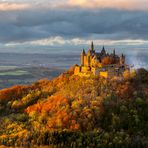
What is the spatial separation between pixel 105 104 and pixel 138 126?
37.3 ft

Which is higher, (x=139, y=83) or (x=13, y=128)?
(x=139, y=83)

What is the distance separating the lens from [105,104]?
116 metres

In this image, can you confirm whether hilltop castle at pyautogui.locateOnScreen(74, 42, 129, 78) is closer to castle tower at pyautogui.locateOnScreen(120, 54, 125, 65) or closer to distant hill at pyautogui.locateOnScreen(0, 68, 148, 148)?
castle tower at pyautogui.locateOnScreen(120, 54, 125, 65)

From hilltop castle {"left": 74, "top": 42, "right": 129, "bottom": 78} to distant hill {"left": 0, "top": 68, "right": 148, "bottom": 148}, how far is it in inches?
114

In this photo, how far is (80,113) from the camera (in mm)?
113750

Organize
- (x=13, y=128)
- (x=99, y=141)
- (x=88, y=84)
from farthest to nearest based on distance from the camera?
(x=88, y=84)
(x=13, y=128)
(x=99, y=141)

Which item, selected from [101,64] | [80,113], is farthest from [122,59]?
[80,113]

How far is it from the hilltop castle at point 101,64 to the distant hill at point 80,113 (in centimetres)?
290

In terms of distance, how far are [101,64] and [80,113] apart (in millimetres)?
24422

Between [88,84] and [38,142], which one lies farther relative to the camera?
[88,84]

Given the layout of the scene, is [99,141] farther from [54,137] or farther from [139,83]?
[139,83]

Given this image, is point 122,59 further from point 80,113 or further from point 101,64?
point 80,113

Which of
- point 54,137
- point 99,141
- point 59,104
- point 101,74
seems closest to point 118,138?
point 99,141

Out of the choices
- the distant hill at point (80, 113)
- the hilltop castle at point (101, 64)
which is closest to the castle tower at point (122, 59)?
the hilltop castle at point (101, 64)
